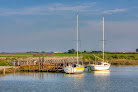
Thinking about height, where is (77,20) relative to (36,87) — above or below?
above

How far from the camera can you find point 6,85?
55.3 meters

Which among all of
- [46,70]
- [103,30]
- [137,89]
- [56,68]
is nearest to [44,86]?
[137,89]

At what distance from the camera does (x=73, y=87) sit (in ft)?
177

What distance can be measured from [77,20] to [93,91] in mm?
33403

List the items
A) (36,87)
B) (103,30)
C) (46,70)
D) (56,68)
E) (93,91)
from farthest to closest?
(103,30), (56,68), (46,70), (36,87), (93,91)

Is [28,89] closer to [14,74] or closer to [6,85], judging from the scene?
[6,85]

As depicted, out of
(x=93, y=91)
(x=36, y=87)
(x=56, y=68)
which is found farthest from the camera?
(x=56, y=68)

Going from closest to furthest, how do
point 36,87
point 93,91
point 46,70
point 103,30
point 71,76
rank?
point 93,91, point 36,87, point 71,76, point 46,70, point 103,30

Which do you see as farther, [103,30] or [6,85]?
[103,30]

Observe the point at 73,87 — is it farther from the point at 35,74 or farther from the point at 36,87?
the point at 35,74

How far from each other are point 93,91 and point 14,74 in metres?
28.2

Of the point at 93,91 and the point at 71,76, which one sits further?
the point at 71,76

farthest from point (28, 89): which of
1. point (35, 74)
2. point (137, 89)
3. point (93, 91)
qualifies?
point (35, 74)

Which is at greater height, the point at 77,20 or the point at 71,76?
the point at 77,20
